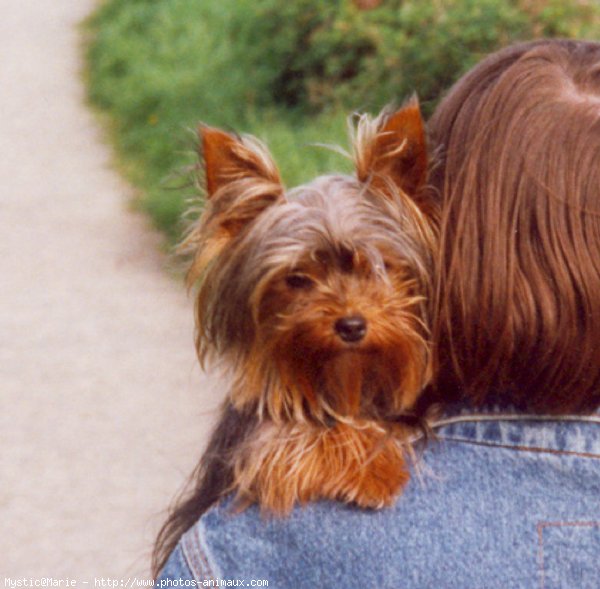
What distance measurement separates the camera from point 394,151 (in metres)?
1.82

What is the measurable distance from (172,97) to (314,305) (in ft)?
22.1

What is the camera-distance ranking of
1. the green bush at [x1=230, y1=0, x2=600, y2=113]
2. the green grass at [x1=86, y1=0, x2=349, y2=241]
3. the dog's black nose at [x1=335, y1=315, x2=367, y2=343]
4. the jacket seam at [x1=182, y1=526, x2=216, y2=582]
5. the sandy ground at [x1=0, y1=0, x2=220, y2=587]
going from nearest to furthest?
the jacket seam at [x1=182, y1=526, x2=216, y2=582]
the dog's black nose at [x1=335, y1=315, x2=367, y2=343]
the sandy ground at [x1=0, y1=0, x2=220, y2=587]
the green bush at [x1=230, y1=0, x2=600, y2=113]
the green grass at [x1=86, y1=0, x2=349, y2=241]

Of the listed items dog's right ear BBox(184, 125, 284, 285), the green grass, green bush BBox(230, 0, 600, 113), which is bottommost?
the green grass

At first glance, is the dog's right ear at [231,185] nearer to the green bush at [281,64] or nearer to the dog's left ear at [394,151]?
Answer: the dog's left ear at [394,151]

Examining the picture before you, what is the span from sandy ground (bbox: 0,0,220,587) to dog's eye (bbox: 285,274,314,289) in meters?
1.59

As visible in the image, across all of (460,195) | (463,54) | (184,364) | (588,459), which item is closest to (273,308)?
(460,195)

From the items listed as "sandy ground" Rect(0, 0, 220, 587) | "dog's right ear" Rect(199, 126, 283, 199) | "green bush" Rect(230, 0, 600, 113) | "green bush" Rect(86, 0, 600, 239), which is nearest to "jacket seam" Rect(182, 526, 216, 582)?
"dog's right ear" Rect(199, 126, 283, 199)

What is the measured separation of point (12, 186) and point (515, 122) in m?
7.05

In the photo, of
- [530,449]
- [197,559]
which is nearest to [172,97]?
[197,559]

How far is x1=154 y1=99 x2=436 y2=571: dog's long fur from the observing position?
180cm

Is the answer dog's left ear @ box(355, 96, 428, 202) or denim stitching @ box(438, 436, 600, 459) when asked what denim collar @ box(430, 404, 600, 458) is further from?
dog's left ear @ box(355, 96, 428, 202)

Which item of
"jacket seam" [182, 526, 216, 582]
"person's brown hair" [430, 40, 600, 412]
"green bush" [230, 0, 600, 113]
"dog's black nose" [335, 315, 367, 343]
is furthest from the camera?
"green bush" [230, 0, 600, 113]

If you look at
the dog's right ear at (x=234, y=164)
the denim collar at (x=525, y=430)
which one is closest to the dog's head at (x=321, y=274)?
the dog's right ear at (x=234, y=164)

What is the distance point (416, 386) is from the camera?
1.83 m
